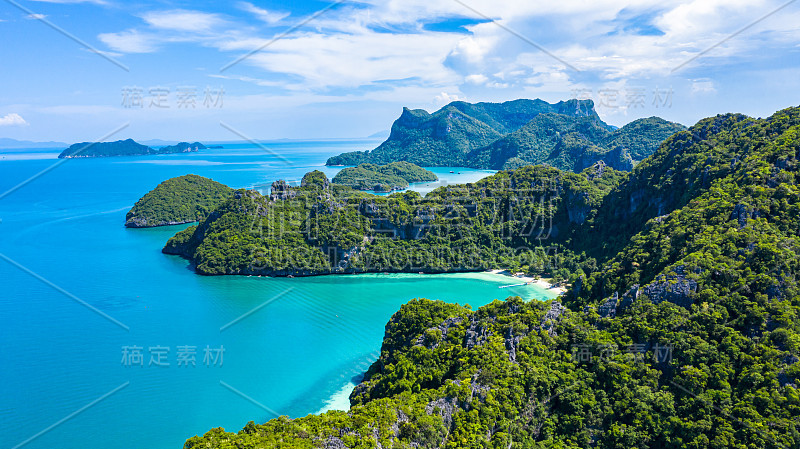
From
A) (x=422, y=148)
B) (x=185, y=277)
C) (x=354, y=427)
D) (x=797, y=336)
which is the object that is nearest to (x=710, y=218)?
(x=797, y=336)

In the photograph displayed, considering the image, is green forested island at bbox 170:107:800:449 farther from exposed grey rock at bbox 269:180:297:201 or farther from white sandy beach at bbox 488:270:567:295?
exposed grey rock at bbox 269:180:297:201

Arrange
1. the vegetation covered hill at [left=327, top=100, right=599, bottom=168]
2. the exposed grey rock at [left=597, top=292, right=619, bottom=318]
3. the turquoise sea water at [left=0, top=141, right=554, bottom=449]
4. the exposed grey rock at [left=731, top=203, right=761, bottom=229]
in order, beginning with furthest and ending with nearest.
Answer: the vegetation covered hill at [left=327, top=100, right=599, bottom=168] < the exposed grey rock at [left=731, top=203, right=761, bottom=229] < the exposed grey rock at [left=597, top=292, right=619, bottom=318] < the turquoise sea water at [left=0, top=141, right=554, bottom=449]

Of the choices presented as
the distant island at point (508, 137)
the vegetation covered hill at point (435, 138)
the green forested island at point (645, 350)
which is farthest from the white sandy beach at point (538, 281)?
the vegetation covered hill at point (435, 138)

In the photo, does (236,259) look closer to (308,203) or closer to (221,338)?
(308,203)

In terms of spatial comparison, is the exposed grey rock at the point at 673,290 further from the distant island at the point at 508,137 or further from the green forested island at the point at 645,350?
the distant island at the point at 508,137

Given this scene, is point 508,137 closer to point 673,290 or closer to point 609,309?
point 609,309

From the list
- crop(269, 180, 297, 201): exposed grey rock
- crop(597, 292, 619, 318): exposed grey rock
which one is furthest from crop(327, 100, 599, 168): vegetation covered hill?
crop(597, 292, 619, 318): exposed grey rock

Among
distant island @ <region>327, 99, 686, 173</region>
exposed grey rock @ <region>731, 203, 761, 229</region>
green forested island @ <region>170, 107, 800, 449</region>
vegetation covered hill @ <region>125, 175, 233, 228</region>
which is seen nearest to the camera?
green forested island @ <region>170, 107, 800, 449</region>
